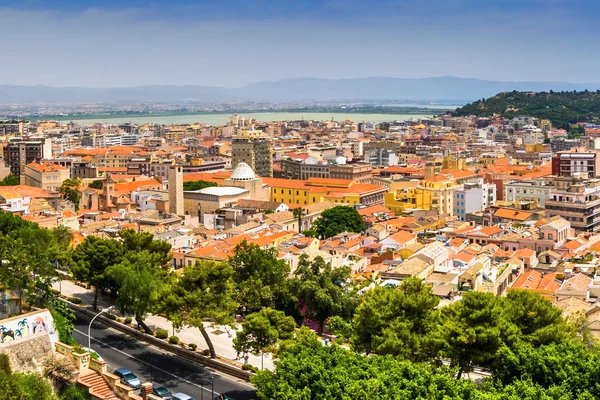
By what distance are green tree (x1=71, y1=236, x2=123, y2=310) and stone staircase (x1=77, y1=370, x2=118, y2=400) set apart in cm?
812

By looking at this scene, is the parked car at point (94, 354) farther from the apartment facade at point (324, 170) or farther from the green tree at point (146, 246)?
the apartment facade at point (324, 170)

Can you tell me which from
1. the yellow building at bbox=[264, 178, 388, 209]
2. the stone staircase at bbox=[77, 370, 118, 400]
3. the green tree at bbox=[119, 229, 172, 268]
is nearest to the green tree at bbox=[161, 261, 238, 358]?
the stone staircase at bbox=[77, 370, 118, 400]

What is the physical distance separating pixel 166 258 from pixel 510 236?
64.0 ft

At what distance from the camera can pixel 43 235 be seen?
93.8ft

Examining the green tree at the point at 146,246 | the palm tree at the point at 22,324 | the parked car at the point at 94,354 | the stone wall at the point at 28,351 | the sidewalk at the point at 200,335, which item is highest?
the green tree at the point at 146,246

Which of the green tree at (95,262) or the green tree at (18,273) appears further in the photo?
the green tree at (95,262)

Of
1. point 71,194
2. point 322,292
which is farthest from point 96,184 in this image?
point 322,292

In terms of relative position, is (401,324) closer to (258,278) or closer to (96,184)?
(258,278)

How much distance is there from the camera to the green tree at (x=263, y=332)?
1969 centimetres

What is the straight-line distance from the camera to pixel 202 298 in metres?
21.0

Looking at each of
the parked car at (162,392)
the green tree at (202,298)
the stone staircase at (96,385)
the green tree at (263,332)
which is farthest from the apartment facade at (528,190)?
the stone staircase at (96,385)

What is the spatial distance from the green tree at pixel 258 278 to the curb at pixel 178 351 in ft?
11.3

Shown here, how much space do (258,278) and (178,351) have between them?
4.57 metres

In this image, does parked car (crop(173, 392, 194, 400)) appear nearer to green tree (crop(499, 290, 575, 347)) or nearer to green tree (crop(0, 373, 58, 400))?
green tree (crop(0, 373, 58, 400))
